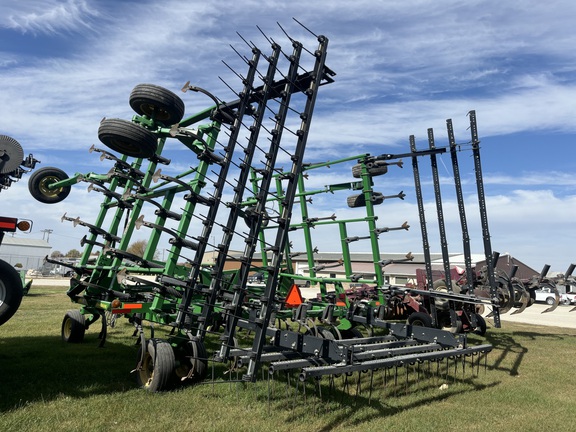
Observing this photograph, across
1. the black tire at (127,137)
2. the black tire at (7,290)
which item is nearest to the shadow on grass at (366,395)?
the black tire at (7,290)

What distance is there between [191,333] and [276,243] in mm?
1972

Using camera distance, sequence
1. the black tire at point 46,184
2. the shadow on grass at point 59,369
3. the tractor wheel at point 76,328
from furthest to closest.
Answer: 1. the black tire at point 46,184
2. the tractor wheel at point 76,328
3. the shadow on grass at point 59,369

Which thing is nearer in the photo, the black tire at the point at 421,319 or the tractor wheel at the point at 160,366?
the tractor wheel at the point at 160,366

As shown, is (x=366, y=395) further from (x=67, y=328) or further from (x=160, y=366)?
(x=67, y=328)

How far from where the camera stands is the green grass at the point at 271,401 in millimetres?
4570

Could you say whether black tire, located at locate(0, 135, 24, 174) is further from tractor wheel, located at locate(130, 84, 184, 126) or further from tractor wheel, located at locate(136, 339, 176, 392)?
tractor wheel, located at locate(136, 339, 176, 392)

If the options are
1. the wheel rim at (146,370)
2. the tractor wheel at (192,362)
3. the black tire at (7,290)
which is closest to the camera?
the black tire at (7,290)

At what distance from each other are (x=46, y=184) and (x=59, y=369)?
21.9 ft

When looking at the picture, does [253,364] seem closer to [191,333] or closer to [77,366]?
[191,333]

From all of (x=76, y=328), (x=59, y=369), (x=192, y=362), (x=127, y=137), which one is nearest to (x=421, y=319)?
(x=192, y=362)

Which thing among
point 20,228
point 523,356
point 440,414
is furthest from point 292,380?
point 523,356

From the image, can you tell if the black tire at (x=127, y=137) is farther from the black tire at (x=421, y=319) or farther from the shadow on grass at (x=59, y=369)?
the black tire at (x=421, y=319)

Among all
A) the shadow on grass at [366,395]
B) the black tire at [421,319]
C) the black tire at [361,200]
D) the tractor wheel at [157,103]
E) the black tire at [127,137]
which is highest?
the tractor wheel at [157,103]

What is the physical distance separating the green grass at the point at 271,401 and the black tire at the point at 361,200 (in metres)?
4.16
